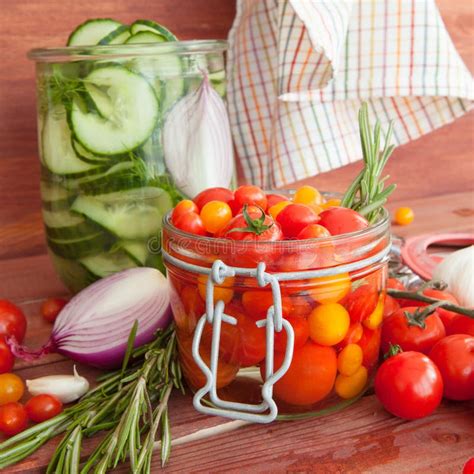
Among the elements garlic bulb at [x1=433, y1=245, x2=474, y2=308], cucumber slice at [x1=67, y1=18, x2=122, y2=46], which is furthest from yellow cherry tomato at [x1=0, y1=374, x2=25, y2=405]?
garlic bulb at [x1=433, y1=245, x2=474, y2=308]

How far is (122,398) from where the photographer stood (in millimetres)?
631

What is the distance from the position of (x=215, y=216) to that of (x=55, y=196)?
0.28m

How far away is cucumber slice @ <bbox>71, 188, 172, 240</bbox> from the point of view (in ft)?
2.59

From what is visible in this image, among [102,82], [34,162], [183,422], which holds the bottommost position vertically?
[183,422]

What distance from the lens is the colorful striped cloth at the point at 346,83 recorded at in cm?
107

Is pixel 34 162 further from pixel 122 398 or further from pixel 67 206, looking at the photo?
pixel 122 398

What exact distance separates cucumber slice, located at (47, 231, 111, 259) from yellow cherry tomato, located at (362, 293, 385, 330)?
32 cm

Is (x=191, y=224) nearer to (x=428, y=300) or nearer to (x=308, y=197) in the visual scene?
(x=308, y=197)

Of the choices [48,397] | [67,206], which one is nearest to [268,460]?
[48,397]

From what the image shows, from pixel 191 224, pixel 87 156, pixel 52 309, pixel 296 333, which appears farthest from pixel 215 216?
pixel 52 309

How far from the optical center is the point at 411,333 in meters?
0.69

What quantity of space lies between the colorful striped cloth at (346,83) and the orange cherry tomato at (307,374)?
510mm

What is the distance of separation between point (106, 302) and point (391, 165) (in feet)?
2.48

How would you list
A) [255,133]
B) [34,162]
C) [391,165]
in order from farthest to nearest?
[391,165], [255,133], [34,162]
